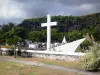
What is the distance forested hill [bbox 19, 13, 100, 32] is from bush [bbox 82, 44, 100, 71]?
64659mm

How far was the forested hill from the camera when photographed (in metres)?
82.2

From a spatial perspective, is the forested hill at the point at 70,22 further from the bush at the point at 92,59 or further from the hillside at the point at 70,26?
the bush at the point at 92,59

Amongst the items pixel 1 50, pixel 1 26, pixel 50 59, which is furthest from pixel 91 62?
pixel 1 26

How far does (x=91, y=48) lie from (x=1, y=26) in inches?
2874

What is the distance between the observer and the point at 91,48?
49.3 ft

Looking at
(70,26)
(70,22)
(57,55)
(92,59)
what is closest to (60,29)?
(70,26)

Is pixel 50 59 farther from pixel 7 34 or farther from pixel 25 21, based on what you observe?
pixel 25 21

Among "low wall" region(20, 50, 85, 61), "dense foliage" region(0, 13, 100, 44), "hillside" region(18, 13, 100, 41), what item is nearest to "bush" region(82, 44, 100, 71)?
"low wall" region(20, 50, 85, 61)

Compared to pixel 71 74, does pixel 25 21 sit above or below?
above

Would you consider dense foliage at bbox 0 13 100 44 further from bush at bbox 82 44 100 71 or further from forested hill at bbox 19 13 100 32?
bush at bbox 82 44 100 71

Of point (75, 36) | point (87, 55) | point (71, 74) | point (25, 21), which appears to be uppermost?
point (25, 21)

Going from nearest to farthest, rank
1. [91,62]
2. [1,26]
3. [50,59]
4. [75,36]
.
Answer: [91,62] < [50,59] < [75,36] < [1,26]

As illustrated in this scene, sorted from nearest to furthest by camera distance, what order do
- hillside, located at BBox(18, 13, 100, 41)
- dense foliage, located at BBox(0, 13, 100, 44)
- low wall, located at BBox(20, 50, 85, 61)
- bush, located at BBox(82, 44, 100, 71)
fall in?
bush, located at BBox(82, 44, 100, 71), low wall, located at BBox(20, 50, 85, 61), dense foliage, located at BBox(0, 13, 100, 44), hillside, located at BBox(18, 13, 100, 41)

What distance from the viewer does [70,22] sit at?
10019 cm
